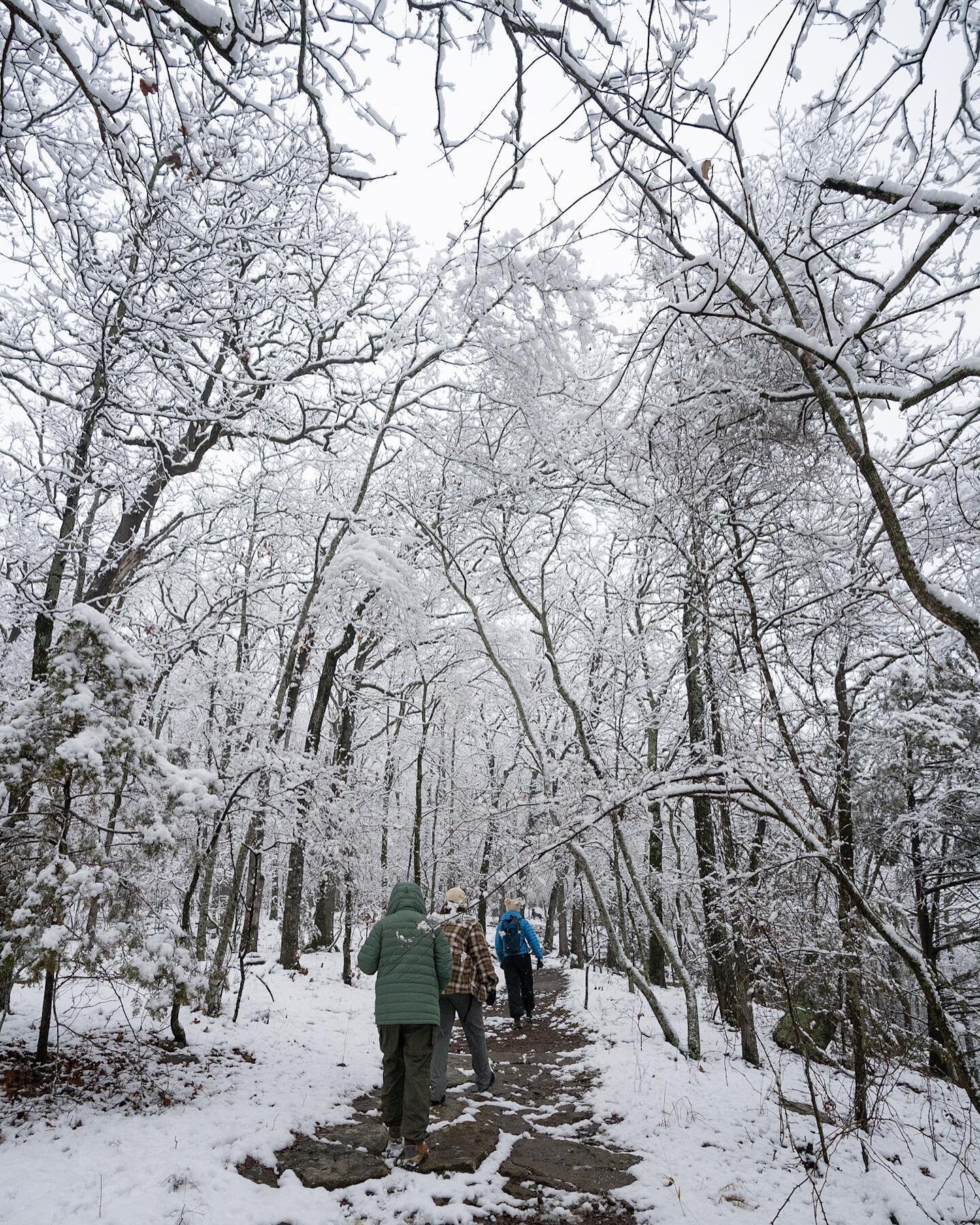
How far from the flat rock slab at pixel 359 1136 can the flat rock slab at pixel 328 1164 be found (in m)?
0.07

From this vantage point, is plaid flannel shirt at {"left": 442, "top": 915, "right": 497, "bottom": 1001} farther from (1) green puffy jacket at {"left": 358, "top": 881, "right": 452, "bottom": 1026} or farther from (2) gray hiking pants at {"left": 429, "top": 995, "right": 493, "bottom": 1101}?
(1) green puffy jacket at {"left": 358, "top": 881, "right": 452, "bottom": 1026}

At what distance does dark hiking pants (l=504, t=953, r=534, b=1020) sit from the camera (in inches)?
395

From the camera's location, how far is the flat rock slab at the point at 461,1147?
434cm

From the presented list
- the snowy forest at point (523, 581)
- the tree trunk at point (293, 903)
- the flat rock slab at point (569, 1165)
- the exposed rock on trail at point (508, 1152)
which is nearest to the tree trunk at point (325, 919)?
the tree trunk at point (293, 903)

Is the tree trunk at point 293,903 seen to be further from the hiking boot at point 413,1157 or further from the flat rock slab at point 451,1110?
the hiking boot at point 413,1157

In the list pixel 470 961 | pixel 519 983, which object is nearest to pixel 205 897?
pixel 470 961

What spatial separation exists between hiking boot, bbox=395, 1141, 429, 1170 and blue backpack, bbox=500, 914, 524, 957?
→ 17.5 feet

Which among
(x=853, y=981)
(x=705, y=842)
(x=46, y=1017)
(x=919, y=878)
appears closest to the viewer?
(x=853, y=981)

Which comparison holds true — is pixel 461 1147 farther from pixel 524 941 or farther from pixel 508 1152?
pixel 524 941

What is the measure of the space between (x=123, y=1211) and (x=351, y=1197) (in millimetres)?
1291

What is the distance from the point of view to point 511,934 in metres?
9.72

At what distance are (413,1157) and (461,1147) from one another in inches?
17.6

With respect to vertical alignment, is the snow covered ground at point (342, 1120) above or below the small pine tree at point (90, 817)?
below

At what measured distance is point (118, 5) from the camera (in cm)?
288
